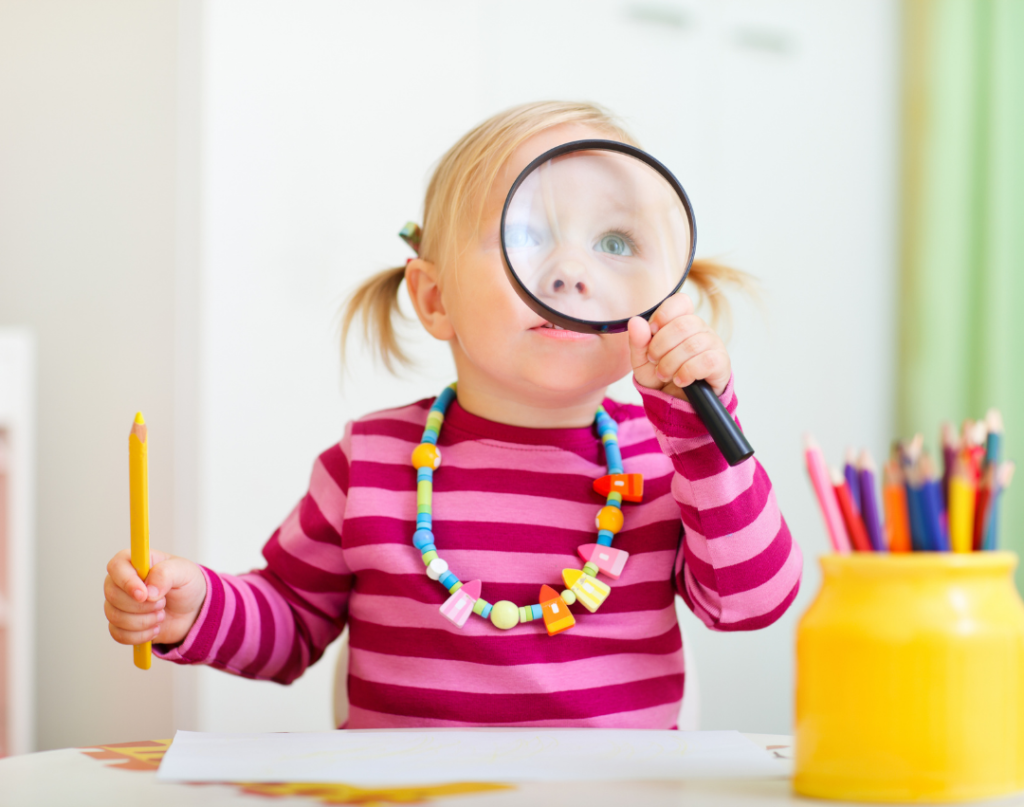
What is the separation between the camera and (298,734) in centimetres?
73

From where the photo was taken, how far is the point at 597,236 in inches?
33.9

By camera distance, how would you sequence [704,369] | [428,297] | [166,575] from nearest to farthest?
1. [704,369]
2. [166,575]
3. [428,297]

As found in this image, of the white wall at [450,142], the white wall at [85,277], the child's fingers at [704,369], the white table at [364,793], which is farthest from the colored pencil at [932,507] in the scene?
the white wall at [85,277]

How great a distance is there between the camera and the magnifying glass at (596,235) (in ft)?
2.69

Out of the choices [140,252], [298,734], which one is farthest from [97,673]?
[298,734]

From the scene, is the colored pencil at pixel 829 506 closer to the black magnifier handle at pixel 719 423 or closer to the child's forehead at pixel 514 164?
the black magnifier handle at pixel 719 423

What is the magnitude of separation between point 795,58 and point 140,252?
59.3 inches

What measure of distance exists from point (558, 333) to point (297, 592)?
1.32 feet

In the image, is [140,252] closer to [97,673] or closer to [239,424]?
[239,424]

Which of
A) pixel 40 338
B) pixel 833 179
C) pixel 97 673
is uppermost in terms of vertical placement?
pixel 833 179

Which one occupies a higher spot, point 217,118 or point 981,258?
point 217,118

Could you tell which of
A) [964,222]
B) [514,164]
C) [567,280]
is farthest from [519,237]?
[964,222]

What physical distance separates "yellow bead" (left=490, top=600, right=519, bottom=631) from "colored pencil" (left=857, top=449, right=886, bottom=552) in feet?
1.48

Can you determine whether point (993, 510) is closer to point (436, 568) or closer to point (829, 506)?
point (829, 506)
